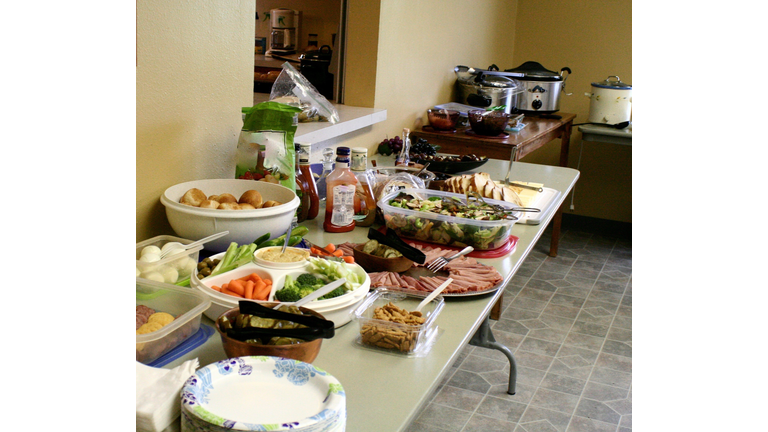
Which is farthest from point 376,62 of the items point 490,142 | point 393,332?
point 393,332

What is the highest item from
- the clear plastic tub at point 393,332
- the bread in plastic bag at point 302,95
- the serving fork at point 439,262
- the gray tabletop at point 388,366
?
the bread in plastic bag at point 302,95

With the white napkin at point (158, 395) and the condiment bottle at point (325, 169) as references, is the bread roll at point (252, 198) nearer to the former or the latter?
the condiment bottle at point (325, 169)

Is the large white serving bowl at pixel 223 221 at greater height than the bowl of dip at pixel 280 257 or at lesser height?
greater

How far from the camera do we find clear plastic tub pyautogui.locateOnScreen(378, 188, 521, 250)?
162 cm

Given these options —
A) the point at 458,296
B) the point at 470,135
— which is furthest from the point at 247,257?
the point at 470,135

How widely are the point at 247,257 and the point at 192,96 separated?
0.53m

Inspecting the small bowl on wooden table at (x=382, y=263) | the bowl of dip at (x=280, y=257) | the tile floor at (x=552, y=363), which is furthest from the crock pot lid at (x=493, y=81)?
the bowl of dip at (x=280, y=257)

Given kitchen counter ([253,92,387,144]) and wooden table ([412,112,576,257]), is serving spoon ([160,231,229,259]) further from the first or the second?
wooden table ([412,112,576,257])

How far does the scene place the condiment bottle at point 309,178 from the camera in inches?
69.0

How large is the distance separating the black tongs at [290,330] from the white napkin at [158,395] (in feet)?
0.28

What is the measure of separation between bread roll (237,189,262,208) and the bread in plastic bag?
751mm

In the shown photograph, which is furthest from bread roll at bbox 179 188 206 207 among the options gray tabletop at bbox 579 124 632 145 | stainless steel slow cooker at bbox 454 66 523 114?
gray tabletop at bbox 579 124 632 145

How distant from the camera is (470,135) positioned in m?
3.23

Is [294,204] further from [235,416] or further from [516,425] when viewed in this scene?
[516,425]
